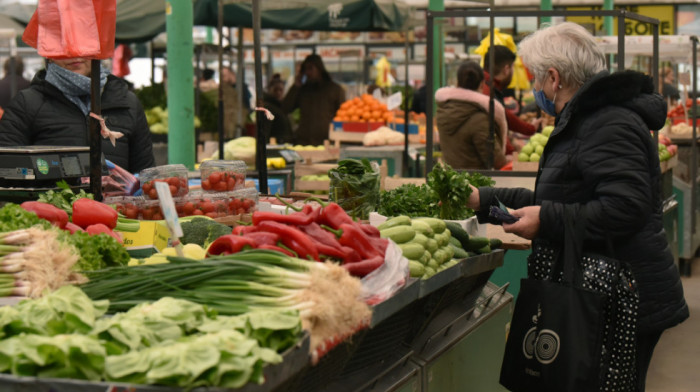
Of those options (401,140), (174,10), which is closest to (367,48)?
(401,140)

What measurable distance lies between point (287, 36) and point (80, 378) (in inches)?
816

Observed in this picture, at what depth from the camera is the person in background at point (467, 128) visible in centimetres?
830

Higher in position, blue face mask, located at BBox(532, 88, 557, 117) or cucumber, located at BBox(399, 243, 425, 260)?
blue face mask, located at BBox(532, 88, 557, 117)

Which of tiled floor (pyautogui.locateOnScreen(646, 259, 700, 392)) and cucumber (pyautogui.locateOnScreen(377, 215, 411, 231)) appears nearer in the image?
cucumber (pyautogui.locateOnScreen(377, 215, 411, 231))

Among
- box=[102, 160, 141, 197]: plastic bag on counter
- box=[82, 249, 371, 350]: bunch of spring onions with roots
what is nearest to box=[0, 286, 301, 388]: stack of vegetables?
box=[82, 249, 371, 350]: bunch of spring onions with roots

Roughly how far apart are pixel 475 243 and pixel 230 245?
1.51 meters

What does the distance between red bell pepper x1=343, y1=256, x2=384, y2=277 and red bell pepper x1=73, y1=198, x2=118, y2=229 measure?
1058mm

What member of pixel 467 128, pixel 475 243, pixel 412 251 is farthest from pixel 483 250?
pixel 467 128

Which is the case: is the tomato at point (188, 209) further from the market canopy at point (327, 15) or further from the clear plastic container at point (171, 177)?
the market canopy at point (327, 15)

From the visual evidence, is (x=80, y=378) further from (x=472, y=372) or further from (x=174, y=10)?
(x=174, y=10)

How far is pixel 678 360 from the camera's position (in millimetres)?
7227

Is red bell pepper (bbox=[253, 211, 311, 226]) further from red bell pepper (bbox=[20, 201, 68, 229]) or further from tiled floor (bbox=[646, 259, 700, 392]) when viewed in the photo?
tiled floor (bbox=[646, 259, 700, 392])

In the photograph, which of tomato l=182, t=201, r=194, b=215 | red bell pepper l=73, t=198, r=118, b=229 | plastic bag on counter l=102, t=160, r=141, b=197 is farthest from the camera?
plastic bag on counter l=102, t=160, r=141, b=197

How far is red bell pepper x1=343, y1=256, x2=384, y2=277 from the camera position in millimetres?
2922
